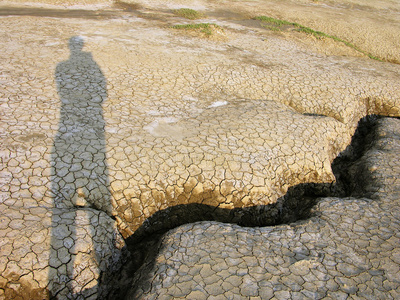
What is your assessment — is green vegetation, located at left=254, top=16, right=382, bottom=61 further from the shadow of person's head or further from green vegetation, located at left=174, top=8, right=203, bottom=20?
the shadow of person's head

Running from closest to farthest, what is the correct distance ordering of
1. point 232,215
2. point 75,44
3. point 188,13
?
point 232,215 < point 75,44 < point 188,13

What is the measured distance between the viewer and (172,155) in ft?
10.6

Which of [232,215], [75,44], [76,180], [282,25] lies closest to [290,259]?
[232,215]

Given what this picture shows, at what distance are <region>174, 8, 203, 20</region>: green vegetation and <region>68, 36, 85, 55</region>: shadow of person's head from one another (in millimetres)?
3576

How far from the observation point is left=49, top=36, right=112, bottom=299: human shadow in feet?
7.48

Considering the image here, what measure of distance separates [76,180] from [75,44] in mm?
3539

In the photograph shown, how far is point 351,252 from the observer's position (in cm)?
244

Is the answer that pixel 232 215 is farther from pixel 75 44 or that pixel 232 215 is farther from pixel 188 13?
pixel 188 13

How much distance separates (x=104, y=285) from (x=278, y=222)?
181 cm

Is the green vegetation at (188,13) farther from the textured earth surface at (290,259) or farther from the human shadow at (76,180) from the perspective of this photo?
the textured earth surface at (290,259)

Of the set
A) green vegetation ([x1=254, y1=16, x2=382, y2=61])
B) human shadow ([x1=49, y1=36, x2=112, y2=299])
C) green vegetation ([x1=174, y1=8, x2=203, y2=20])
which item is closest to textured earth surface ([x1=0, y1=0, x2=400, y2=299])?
human shadow ([x1=49, y1=36, x2=112, y2=299])

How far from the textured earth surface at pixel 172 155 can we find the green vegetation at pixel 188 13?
80.6 inches

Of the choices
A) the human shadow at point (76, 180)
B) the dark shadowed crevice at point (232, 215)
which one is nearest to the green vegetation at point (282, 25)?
the dark shadowed crevice at point (232, 215)

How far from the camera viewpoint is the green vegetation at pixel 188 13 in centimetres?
843
